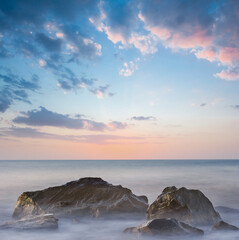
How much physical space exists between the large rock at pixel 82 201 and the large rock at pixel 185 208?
7.13 feet

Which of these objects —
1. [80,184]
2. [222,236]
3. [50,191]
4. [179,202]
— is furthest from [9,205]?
[222,236]

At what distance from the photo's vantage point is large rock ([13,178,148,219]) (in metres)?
13.4

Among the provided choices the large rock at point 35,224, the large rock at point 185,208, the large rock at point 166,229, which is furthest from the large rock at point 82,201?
the large rock at point 166,229

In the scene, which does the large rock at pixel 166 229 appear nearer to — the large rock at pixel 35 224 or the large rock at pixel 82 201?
the large rock at pixel 35 224

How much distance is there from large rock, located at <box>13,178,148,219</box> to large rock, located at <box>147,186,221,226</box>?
217cm

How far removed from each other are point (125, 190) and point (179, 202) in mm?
3702

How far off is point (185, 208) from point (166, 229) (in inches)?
86.8

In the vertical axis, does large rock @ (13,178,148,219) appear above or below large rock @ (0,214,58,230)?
above

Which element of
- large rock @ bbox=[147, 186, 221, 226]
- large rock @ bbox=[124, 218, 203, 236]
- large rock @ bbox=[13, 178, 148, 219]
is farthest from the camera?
large rock @ bbox=[13, 178, 148, 219]

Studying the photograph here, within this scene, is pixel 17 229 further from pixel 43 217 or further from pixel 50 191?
pixel 50 191

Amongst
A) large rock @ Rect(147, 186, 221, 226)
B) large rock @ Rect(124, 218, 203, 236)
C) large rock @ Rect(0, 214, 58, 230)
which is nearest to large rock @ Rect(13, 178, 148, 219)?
large rock @ Rect(0, 214, 58, 230)

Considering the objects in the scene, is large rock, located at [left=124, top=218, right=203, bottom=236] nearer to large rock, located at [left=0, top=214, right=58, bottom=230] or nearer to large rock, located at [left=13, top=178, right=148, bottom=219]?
large rock, located at [left=0, top=214, right=58, bottom=230]

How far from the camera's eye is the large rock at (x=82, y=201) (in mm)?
13445

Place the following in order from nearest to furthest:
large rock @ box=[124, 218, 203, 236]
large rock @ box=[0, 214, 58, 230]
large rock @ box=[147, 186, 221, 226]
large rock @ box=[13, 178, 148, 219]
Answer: large rock @ box=[124, 218, 203, 236]
large rock @ box=[0, 214, 58, 230]
large rock @ box=[147, 186, 221, 226]
large rock @ box=[13, 178, 148, 219]
